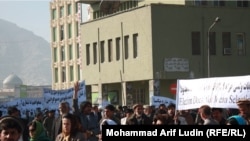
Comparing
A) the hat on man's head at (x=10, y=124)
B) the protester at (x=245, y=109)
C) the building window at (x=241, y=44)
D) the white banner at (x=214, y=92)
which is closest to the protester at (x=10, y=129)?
the hat on man's head at (x=10, y=124)

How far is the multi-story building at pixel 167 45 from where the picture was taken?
44844mm

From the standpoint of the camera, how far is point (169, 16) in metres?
45.0

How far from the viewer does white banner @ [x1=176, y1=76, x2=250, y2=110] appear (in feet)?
47.6

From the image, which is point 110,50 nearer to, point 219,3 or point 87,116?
point 219,3

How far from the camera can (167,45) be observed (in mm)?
44719

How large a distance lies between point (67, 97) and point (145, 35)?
71.6 feet

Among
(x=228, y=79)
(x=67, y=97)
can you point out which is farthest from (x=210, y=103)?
(x=67, y=97)

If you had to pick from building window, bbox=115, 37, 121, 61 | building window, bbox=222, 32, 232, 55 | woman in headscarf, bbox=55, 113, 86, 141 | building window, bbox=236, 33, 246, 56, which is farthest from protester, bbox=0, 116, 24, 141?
building window, bbox=115, 37, 121, 61

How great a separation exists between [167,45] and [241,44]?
19.6 feet

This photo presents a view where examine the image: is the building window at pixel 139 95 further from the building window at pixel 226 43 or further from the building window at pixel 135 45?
the building window at pixel 226 43

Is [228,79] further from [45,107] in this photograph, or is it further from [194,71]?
[194,71]

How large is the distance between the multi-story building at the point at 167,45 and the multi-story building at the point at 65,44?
31.7m

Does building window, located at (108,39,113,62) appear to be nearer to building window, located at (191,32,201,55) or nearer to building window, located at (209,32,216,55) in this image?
building window, located at (191,32,201,55)

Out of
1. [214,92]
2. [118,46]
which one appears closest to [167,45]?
[118,46]
